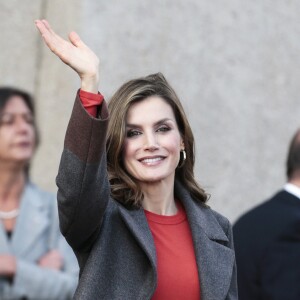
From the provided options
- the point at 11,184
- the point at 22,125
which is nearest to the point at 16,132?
the point at 22,125

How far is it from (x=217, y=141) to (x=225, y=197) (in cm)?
38

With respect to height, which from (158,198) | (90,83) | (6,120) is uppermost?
(90,83)

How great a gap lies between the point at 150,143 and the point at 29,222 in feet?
2.21

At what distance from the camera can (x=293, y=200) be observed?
193 inches

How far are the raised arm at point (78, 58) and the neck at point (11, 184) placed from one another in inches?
38.7

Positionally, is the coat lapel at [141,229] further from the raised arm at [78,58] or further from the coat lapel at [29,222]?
the coat lapel at [29,222]

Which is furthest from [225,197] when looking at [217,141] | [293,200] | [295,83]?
[293,200]

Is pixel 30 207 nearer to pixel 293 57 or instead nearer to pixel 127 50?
pixel 127 50

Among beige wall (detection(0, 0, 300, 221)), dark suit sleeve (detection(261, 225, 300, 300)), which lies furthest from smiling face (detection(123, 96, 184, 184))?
beige wall (detection(0, 0, 300, 221))

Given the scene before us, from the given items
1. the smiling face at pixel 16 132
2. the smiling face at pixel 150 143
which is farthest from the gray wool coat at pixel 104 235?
the smiling face at pixel 16 132

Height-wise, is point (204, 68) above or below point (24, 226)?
above

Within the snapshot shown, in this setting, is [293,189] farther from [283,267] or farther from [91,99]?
[91,99]

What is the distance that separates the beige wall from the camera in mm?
5945

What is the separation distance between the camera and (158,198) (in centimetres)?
334
